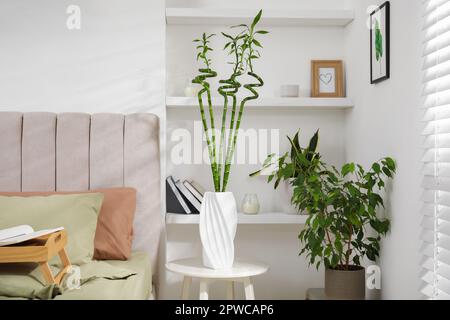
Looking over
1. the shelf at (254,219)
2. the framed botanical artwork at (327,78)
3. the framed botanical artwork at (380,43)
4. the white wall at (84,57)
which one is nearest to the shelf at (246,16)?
the white wall at (84,57)

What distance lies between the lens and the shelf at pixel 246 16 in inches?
123

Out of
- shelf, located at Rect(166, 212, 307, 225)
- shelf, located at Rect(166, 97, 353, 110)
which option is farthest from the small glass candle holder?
shelf, located at Rect(166, 97, 353, 110)

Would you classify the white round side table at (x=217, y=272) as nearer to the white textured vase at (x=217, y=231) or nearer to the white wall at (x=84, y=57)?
the white textured vase at (x=217, y=231)

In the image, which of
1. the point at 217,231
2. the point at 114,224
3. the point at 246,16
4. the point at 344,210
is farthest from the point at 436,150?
the point at 114,224

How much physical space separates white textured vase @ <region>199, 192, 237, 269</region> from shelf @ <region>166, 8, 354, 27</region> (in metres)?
1.00

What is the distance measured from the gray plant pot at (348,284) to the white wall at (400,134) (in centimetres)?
12

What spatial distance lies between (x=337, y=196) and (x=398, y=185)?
269mm

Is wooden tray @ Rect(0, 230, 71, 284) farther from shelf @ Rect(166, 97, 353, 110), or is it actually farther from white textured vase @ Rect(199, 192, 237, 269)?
shelf @ Rect(166, 97, 353, 110)

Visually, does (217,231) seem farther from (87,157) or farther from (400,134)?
(400,134)

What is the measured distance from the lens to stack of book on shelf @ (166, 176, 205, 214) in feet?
10.2

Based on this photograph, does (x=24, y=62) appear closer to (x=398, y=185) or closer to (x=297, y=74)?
(x=297, y=74)

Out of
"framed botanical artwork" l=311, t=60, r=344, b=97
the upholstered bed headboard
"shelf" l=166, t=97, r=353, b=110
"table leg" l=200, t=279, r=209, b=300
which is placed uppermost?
"framed botanical artwork" l=311, t=60, r=344, b=97

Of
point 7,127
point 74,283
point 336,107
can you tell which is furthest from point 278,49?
point 74,283

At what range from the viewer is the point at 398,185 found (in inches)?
101
